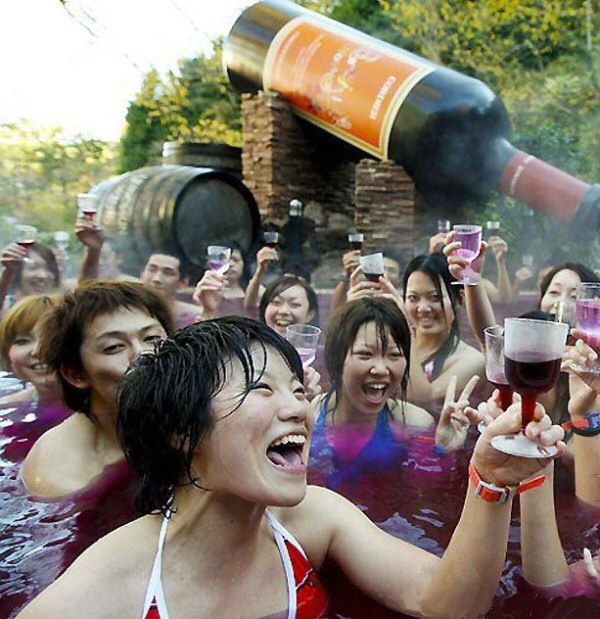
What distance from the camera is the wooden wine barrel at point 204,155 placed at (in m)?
11.7

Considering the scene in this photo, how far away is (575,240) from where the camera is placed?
9.31 m

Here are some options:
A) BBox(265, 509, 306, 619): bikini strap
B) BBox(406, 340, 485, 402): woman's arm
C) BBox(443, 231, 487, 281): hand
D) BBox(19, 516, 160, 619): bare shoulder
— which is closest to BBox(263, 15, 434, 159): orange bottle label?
BBox(406, 340, 485, 402): woman's arm

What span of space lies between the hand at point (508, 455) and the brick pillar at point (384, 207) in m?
9.57

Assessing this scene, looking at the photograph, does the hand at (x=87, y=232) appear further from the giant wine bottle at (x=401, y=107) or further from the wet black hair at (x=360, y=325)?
the giant wine bottle at (x=401, y=107)

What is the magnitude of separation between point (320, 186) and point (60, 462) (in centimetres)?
1056

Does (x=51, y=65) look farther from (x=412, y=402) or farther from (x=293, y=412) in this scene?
(x=293, y=412)

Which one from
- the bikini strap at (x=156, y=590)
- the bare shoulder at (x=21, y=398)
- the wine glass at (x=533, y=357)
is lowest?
the bare shoulder at (x=21, y=398)

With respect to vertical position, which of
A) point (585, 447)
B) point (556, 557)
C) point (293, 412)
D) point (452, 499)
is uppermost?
point (293, 412)

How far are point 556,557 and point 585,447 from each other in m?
0.56

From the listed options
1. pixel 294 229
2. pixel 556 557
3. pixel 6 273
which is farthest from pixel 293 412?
pixel 294 229

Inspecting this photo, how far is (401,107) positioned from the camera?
9.71 m

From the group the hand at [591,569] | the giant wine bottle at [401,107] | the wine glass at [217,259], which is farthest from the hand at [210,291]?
the giant wine bottle at [401,107]

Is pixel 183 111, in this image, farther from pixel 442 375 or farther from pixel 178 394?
pixel 178 394

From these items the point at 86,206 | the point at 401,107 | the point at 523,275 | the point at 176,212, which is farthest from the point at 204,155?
the point at 86,206
